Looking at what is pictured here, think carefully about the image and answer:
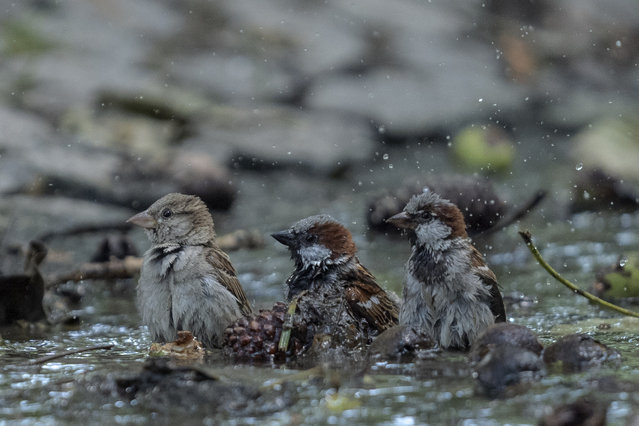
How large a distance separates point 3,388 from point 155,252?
4.22 feet

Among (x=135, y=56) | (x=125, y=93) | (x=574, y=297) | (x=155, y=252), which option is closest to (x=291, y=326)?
(x=155, y=252)

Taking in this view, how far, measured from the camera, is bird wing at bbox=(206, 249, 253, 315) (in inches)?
168

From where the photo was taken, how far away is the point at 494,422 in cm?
258

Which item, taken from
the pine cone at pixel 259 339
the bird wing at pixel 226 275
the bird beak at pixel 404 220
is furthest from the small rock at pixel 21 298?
the bird beak at pixel 404 220

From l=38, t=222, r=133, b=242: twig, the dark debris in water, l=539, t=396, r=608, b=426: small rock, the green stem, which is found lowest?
l=539, t=396, r=608, b=426: small rock

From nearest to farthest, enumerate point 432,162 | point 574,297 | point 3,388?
point 3,388
point 574,297
point 432,162

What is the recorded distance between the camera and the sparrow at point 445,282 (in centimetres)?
388

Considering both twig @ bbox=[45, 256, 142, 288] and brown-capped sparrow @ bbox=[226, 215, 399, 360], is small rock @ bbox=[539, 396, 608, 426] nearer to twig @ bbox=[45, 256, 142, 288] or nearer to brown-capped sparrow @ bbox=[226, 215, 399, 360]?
brown-capped sparrow @ bbox=[226, 215, 399, 360]

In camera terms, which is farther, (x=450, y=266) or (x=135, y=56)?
(x=135, y=56)

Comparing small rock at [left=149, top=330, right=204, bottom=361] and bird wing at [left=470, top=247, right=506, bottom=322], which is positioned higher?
bird wing at [left=470, top=247, right=506, bottom=322]

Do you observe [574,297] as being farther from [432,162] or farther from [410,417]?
[432,162]

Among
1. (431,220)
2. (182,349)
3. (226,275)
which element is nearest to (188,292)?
(226,275)

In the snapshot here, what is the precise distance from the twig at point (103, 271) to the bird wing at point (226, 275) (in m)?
1.32

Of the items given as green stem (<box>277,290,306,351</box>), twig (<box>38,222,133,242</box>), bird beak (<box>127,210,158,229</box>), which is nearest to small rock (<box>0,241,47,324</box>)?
bird beak (<box>127,210,158,229</box>)
